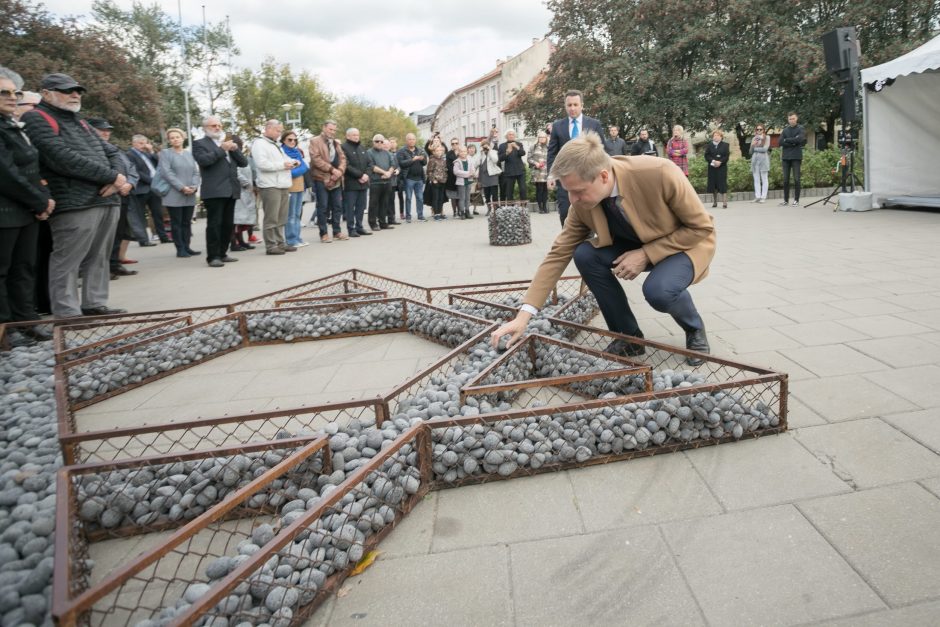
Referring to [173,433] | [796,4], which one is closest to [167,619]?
[173,433]

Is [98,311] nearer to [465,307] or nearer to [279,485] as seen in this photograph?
[465,307]

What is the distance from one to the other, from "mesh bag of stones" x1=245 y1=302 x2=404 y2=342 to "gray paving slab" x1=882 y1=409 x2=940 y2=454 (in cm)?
333

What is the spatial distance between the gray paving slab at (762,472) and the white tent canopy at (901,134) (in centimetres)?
1021

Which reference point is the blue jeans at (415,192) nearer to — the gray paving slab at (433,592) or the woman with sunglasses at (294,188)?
the woman with sunglasses at (294,188)

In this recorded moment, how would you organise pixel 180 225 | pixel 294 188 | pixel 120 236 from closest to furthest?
pixel 120 236, pixel 294 188, pixel 180 225

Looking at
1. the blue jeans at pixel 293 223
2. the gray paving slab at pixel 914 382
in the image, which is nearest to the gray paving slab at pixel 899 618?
the gray paving slab at pixel 914 382

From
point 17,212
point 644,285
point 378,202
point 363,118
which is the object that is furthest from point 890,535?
point 363,118

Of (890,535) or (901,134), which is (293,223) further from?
(901,134)

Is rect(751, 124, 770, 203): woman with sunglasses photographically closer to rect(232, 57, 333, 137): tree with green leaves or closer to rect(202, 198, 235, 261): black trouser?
rect(202, 198, 235, 261): black trouser

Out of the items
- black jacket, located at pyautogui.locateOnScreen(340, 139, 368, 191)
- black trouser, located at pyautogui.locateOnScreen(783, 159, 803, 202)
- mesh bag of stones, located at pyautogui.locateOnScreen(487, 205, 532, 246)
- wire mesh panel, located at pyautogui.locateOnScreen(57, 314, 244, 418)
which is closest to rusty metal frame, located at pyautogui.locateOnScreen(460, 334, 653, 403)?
wire mesh panel, located at pyautogui.locateOnScreen(57, 314, 244, 418)

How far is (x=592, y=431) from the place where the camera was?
2.53 metres

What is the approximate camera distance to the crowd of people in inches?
197

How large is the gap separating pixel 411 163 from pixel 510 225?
5.50m

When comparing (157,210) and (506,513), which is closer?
(506,513)
